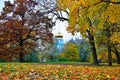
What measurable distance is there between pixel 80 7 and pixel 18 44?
2744cm

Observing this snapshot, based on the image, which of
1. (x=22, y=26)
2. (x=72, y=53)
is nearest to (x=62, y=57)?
(x=72, y=53)

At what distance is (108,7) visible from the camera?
18047 mm

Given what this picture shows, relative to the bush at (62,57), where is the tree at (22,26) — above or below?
above

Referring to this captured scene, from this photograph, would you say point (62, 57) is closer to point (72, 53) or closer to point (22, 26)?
point (72, 53)

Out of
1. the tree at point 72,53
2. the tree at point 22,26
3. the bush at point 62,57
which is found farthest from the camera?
the tree at point 72,53

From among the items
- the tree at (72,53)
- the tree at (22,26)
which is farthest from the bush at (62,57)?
the tree at (22,26)

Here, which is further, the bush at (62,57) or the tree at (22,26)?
the bush at (62,57)

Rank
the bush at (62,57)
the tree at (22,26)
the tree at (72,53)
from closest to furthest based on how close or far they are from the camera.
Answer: the tree at (22,26) → the bush at (62,57) → the tree at (72,53)

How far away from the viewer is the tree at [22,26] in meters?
42.2

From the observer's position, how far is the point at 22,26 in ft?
139

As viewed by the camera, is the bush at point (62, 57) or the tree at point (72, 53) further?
the tree at point (72, 53)

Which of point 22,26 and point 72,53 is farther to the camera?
point 72,53

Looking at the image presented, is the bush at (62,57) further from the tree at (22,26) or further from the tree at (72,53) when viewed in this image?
the tree at (22,26)

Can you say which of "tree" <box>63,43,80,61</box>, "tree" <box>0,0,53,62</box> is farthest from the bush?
"tree" <box>0,0,53,62</box>
